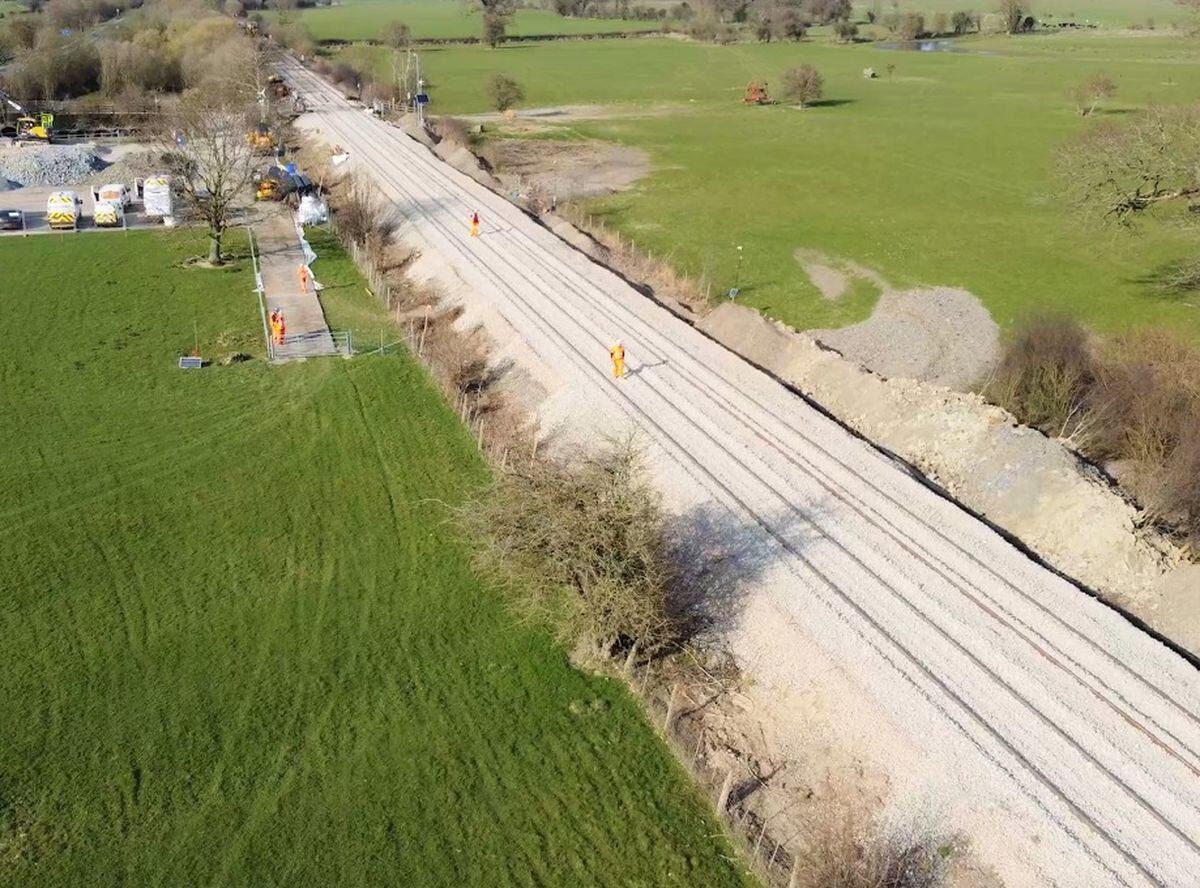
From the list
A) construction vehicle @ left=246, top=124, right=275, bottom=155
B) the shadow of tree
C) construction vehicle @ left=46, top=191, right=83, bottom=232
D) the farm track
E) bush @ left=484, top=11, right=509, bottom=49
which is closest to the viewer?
the farm track

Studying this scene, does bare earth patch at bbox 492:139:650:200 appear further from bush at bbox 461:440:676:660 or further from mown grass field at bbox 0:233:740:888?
bush at bbox 461:440:676:660

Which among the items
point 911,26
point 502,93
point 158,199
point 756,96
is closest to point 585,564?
point 158,199

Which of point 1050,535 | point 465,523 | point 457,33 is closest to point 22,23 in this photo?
point 457,33

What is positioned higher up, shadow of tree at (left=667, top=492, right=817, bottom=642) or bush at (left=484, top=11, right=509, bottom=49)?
bush at (left=484, top=11, right=509, bottom=49)

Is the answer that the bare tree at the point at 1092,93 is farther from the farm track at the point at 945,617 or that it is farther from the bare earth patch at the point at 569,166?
the farm track at the point at 945,617

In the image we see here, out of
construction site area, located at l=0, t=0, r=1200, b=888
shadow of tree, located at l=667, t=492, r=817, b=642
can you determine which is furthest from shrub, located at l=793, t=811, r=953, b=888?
shadow of tree, located at l=667, t=492, r=817, b=642

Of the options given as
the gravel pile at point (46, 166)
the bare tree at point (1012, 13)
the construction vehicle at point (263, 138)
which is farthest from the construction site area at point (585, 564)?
the bare tree at point (1012, 13)

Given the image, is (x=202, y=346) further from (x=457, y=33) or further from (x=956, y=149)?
(x=457, y=33)

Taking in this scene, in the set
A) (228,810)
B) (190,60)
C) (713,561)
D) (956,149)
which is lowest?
(228,810)
